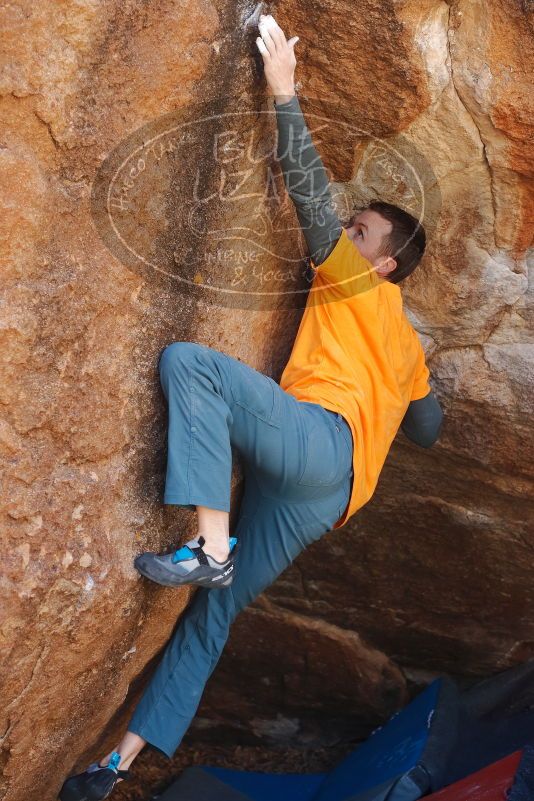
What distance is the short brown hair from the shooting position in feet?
9.89

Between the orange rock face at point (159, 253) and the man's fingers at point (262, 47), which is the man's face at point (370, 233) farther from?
the man's fingers at point (262, 47)

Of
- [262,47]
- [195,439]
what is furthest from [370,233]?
[195,439]

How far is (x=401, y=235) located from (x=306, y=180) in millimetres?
471

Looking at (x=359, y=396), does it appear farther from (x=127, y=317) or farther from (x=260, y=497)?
(x=127, y=317)

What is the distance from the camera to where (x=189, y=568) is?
257 centimetres

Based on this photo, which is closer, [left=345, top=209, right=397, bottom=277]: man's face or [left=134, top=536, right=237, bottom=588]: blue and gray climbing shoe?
[left=134, top=536, right=237, bottom=588]: blue and gray climbing shoe

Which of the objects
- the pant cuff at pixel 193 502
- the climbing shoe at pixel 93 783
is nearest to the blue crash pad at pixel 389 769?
the climbing shoe at pixel 93 783

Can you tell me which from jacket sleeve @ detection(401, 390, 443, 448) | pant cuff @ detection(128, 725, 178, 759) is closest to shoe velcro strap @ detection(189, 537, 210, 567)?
pant cuff @ detection(128, 725, 178, 759)

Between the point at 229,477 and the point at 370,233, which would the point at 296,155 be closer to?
the point at 370,233

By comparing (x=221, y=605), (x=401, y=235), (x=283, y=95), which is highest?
(x=283, y=95)

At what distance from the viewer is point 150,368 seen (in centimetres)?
262

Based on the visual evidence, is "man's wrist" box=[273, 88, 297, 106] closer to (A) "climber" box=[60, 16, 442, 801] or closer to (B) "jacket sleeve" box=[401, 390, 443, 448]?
(A) "climber" box=[60, 16, 442, 801]

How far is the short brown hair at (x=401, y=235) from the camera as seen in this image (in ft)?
9.89

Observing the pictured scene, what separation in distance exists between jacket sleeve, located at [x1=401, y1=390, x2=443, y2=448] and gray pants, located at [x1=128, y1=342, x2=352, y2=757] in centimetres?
46
